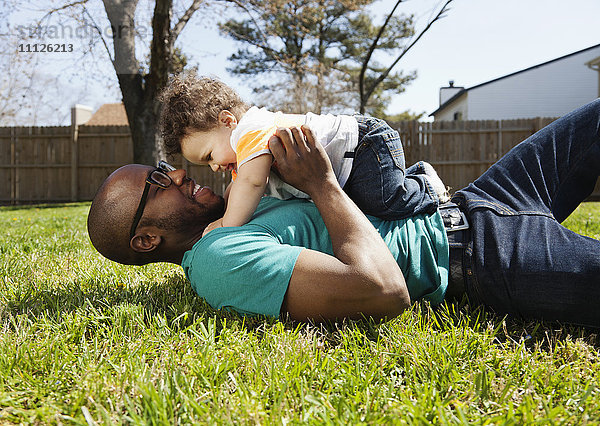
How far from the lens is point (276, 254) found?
184cm

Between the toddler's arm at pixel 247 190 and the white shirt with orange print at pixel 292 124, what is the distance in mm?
42

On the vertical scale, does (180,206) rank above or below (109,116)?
below

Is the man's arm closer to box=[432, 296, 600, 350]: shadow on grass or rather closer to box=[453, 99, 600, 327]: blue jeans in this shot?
box=[432, 296, 600, 350]: shadow on grass

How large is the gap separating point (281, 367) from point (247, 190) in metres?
0.99

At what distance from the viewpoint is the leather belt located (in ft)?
6.88

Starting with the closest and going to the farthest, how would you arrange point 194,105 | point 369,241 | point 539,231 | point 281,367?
point 281,367
point 369,241
point 539,231
point 194,105

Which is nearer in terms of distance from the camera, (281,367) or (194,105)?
(281,367)

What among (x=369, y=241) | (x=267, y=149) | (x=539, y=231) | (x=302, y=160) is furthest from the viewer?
(x=267, y=149)

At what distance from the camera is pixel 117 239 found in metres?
2.44

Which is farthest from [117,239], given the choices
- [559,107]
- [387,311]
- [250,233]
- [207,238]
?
[559,107]

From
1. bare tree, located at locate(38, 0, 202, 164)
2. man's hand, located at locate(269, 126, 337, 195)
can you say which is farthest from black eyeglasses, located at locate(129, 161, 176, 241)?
bare tree, located at locate(38, 0, 202, 164)

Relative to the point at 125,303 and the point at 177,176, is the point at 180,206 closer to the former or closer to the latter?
the point at 177,176

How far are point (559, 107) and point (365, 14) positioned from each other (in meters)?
11.4

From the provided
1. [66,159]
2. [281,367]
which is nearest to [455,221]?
[281,367]
